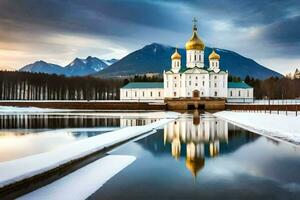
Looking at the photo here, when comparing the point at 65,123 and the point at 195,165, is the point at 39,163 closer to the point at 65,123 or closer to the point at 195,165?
the point at 195,165

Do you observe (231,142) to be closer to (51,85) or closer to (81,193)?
(81,193)

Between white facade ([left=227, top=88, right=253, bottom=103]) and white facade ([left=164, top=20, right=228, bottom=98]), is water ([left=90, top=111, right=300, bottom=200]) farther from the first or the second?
white facade ([left=227, top=88, right=253, bottom=103])

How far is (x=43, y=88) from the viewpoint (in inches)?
5541

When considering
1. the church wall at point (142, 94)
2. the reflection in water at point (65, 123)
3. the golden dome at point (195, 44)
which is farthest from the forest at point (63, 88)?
the reflection in water at point (65, 123)

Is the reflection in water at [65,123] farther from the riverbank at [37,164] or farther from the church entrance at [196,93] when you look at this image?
the church entrance at [196,93]

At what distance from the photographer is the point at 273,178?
1115 centimetres

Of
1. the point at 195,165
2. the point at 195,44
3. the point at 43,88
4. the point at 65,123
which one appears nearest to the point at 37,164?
the point at 195,165

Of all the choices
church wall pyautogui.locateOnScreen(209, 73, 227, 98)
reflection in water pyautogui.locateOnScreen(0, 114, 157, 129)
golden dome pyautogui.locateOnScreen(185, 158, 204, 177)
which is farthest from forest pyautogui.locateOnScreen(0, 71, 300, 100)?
golden dome pyautogui.locateOnScreen(185, 158, 204, 177)

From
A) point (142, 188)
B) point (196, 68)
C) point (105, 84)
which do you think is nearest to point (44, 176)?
point (142, 188)

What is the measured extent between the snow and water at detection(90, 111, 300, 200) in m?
0.30

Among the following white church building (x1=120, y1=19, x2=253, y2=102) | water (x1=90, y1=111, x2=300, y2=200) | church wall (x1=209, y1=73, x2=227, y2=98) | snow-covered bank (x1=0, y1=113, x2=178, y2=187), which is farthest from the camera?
church wall (x1=209, y1=73, x2=227, y2=98)

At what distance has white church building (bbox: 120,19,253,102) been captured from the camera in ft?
329

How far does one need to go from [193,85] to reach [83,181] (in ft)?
297

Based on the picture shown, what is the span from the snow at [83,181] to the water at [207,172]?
295 mm
